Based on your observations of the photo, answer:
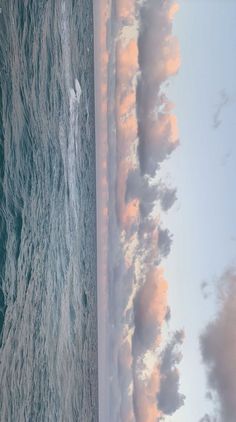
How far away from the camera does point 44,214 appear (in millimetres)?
8359

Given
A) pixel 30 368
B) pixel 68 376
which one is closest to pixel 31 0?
pixel 30 368

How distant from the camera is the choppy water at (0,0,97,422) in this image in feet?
21.6

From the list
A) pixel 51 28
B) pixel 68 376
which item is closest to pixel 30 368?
pixel 68 376

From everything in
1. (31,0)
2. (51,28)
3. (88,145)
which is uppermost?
(88,145)

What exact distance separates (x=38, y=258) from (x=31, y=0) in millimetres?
3868

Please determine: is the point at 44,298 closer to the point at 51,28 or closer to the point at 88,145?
the point at 51,28

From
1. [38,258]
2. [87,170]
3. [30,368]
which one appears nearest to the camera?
[30,368]

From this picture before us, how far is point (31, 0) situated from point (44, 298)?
14.6ft

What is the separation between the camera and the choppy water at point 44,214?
6.58 metres

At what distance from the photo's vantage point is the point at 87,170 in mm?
13492

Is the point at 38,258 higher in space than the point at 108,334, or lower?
lower

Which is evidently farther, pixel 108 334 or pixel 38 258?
pixel 108 334

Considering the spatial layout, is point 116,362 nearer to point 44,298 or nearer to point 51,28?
point 44,298

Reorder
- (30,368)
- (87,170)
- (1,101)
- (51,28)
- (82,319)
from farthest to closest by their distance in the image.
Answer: (87,170)
(82,319)
(51,28)
(30,368)
(1,101)
